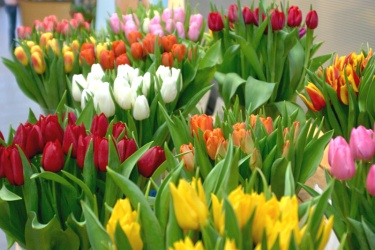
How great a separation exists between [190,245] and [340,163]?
0.23 meters

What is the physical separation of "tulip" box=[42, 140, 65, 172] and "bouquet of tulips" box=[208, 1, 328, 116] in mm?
586

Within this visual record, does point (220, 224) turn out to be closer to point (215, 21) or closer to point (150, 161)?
point (150, 161)

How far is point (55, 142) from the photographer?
68 centimetres

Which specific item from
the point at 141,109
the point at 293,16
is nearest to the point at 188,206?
the point at 141,109

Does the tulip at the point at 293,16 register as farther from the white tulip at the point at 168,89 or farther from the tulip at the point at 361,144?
the tulip at the point at 361,144

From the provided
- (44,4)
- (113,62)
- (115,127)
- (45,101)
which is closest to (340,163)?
(115,127)

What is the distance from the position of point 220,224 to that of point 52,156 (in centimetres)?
30

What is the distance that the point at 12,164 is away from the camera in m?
0.68

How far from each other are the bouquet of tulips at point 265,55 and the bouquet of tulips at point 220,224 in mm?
733

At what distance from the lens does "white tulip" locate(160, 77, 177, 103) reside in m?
0.99

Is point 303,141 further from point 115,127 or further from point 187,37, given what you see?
point 187,37

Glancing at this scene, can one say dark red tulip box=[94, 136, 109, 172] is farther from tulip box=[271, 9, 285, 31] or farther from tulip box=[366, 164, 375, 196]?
tulip box=[271, 9, 285, 31]

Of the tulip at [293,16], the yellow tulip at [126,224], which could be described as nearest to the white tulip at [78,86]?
the tulip at [293,16]

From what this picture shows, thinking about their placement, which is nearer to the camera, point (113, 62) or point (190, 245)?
point (190, 245)
